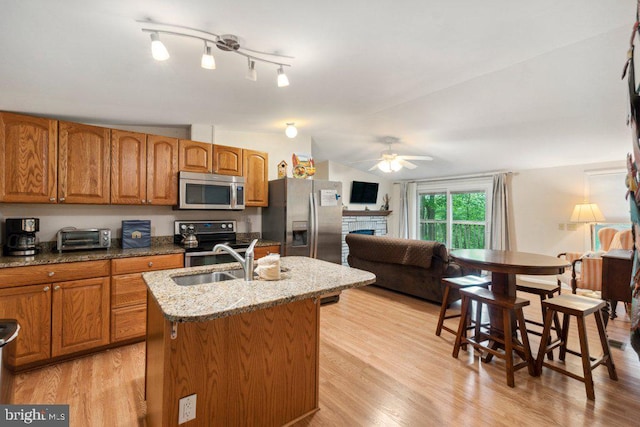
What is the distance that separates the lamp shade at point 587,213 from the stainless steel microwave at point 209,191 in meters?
4.81

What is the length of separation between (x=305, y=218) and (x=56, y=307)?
8.40 ft

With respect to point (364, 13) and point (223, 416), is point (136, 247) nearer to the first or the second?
point (223, 416)

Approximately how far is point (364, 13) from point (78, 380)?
316cm

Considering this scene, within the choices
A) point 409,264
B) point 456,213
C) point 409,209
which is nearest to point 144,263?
point 409,264

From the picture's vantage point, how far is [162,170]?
3.19 m

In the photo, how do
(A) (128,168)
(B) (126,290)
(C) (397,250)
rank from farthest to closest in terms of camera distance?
(C) (397,250)
(A) (128,168)
(B) (126,290)

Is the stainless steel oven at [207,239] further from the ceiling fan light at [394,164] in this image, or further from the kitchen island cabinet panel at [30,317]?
the ceiling fan light at [394,164]

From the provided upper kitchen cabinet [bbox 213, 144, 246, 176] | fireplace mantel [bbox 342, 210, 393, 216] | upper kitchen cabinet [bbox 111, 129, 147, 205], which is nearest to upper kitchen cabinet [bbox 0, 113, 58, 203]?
upper kitchen cabinet [bbox 111, 129, 147, 205]

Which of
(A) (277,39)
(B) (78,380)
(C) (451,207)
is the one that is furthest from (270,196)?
(C) (451,207)

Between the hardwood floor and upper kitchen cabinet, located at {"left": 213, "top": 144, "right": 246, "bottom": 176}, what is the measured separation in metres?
1.98

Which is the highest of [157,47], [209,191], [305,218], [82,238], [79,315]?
[157,47]

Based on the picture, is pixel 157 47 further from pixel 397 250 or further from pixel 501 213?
pixel 501 213

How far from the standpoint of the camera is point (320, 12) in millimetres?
1712

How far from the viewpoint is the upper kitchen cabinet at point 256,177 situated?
3.84 m
